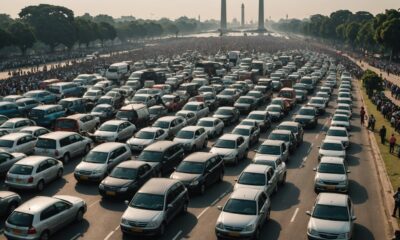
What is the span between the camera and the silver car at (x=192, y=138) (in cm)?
2968

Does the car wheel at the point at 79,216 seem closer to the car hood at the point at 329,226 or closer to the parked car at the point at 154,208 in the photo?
the parked car at the point at 154,208

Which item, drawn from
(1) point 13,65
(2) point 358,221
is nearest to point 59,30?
(1) point 13,65

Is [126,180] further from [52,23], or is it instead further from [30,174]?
[52,23]

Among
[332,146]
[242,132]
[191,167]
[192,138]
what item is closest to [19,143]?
[192,138]

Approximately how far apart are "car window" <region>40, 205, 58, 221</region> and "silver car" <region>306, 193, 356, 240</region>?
927 cm

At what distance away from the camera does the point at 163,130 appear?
3158cm

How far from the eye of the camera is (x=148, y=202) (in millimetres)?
18188

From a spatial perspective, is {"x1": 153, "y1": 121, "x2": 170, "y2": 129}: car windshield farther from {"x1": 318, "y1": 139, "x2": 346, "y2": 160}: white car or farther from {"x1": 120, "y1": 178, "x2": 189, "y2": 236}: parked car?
{"x1": 120, "y1": 178, "x2": 189, "y2": 236}: parked car

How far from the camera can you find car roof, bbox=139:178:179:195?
18594mm

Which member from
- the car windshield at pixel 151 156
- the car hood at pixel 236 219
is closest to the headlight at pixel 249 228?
the car hood at pixel 236 219

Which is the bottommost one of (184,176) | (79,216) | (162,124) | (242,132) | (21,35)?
(79,216)

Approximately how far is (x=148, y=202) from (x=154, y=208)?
388 millimetres

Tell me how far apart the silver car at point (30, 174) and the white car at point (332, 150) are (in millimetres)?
15333

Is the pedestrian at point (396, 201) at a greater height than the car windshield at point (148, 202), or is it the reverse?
the car windshield at point (148, 202)
